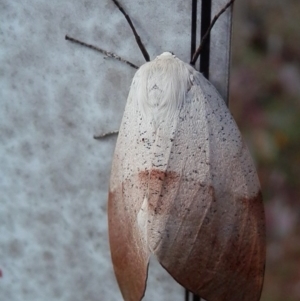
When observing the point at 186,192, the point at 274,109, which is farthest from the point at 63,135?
the point at 274,109

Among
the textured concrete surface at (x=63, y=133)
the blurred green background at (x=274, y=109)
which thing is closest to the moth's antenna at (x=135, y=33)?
the textured concrete surface at (x=63, y=133)

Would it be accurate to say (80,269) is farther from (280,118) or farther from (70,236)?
(280,118)

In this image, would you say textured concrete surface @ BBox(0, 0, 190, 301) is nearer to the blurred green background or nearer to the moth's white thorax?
the moth's white thorax

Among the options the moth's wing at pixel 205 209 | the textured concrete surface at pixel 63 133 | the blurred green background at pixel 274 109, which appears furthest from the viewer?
the blurred green background at pixel 274 109

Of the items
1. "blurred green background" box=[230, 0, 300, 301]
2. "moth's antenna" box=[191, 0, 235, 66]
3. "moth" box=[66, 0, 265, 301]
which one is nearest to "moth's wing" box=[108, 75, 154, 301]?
"moth" box=[66, 0, 265, 301]

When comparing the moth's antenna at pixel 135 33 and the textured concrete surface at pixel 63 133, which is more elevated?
the moth's antenna at pixel 135 33

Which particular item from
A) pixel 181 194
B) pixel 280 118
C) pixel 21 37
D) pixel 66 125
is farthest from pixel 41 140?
pixel 280 118

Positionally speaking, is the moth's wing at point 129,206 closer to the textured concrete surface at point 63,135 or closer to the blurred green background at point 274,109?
the textured concrete surface at point 63,135
